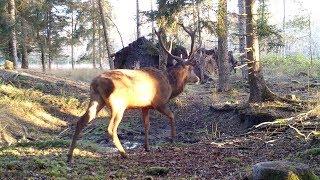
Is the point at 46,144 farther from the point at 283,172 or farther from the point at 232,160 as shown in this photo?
the point at 283,172

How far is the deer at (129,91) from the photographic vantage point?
754 cm

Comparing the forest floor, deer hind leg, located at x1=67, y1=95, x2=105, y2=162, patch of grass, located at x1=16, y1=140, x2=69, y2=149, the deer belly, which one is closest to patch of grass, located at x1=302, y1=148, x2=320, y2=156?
the forest floor

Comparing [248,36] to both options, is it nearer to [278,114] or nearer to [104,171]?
[278,114]

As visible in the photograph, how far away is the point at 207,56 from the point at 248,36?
52.8 feet

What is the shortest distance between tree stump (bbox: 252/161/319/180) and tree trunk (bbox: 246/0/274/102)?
5610 mm

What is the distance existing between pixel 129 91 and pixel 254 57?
3924 millimetres

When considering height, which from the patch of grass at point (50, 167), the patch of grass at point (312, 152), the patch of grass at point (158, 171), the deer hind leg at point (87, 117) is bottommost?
the patch of grass at point (158, 171)

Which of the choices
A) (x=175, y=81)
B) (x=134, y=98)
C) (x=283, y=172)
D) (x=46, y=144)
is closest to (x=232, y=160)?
(x=283, y=172)

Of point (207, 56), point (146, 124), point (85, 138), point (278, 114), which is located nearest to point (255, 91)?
point (278, 114)

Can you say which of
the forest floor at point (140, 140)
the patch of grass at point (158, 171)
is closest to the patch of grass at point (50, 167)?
the forest floor at point (140, 140)

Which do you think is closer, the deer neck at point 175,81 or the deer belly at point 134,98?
the deer belly at point 134,98

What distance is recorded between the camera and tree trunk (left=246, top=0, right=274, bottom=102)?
10484mm

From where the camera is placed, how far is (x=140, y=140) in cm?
1073

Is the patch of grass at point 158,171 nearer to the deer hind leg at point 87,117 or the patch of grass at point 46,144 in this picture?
the deer hind leg at point 87,117
